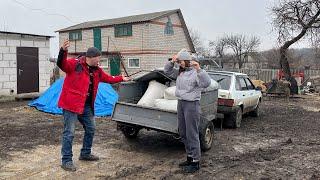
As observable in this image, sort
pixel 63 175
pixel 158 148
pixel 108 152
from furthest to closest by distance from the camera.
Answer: pixel 158 148 < pixel 108 152 < pixel 63 175

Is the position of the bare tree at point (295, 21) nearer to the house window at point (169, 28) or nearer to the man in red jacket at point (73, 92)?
the house window at point (169, 28)

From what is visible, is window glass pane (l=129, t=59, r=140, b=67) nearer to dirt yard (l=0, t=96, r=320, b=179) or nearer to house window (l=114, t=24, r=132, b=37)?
house window (l=114, t=24, r=132, b=37)

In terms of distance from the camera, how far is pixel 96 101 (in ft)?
43.6

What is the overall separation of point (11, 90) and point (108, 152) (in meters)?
10.8

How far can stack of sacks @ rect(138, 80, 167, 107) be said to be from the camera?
852cm

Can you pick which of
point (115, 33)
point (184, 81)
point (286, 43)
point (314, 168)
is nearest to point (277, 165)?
point (314, 168)

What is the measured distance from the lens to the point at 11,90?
1730cm

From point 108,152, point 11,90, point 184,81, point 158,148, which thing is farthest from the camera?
point 11,90

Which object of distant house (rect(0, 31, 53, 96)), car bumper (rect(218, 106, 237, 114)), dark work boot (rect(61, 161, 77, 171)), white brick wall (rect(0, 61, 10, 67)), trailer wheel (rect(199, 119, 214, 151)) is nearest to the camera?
dark work boot (rect(61, 161, 77, 171))

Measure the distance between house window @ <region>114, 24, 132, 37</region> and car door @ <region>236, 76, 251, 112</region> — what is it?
2362 cm

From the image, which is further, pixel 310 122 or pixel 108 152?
pixel 310 122

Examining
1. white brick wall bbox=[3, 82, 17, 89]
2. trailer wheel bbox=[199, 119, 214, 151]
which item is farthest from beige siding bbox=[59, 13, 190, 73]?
trailer wheel bbox=[199, 119, 214, 151]

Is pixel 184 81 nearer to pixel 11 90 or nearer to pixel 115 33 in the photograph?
pixel 11 90

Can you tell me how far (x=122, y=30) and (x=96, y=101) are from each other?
23.3 m
